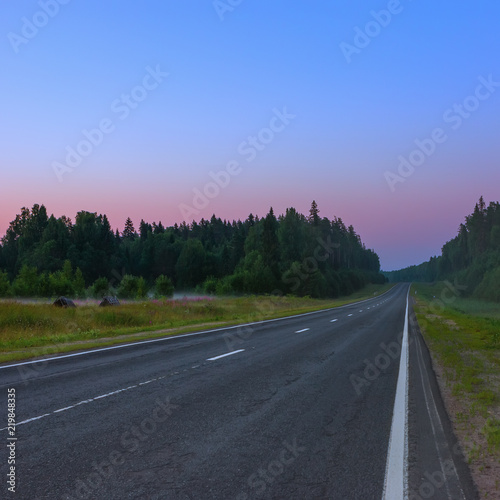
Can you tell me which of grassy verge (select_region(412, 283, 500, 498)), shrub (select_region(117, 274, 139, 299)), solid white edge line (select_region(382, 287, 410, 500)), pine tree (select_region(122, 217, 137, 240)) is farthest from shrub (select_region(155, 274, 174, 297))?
pine tree (select_region(122, 217, 137, 240))

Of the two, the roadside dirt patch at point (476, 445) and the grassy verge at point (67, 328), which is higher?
the grassy verge at point (67, 328)

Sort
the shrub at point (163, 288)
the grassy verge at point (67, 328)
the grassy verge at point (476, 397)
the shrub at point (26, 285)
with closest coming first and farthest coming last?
the grassy verge at point (476, 397), the grassy verge at point (67, 328), the shrub at point (26, 285), the shrub at point (163, 288)

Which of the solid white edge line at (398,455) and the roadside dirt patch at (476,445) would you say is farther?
the roadside dirt patch at (476,445)

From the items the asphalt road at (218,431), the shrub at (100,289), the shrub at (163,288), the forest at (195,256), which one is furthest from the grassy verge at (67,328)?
the forest at (195,256)

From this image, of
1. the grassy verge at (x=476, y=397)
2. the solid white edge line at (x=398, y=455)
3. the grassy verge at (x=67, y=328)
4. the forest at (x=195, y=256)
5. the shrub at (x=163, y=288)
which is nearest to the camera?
the solid white edge line at (x=398, y=455)

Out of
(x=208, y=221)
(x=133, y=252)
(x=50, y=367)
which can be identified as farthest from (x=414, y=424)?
(x=208, y=221)

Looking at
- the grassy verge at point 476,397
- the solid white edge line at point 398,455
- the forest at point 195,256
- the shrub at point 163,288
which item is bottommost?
the grassy verge at point 476,397

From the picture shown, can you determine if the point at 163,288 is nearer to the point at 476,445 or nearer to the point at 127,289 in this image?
the point at 127,289

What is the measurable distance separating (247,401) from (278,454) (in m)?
2.42

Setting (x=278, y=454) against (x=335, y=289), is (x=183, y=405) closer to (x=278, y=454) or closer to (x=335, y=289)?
(x=278, y=454)

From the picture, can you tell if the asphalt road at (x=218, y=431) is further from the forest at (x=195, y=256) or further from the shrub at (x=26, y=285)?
the forest at (x=195, y=256)

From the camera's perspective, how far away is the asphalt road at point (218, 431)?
4090 millimetres

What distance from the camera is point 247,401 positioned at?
7.26 m

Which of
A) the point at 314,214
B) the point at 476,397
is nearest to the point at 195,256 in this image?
the point at 314,214
